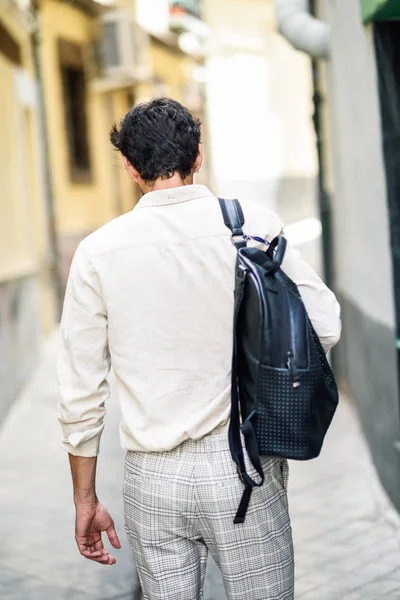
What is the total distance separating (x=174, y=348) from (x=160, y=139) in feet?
1.52

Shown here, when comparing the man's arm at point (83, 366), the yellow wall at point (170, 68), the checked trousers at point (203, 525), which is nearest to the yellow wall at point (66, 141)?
the yellow wall at point (170, 68)

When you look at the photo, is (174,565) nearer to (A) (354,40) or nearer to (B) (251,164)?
(A) (354,40)

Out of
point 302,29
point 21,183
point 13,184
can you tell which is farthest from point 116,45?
point 302,29

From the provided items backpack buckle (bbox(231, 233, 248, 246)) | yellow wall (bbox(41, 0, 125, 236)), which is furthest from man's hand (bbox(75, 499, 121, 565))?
yellow wall (bbox(41, 0, 125, 236))

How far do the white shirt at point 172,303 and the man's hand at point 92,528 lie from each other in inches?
10.1

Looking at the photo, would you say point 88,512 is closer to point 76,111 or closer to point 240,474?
point 240,474

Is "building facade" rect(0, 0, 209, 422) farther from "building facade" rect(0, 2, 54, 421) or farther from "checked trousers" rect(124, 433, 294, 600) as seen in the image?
"checked trousers" rect(124, 433, 294, 600)

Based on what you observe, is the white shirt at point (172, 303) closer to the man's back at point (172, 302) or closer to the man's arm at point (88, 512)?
the man's back at point (172, 302)

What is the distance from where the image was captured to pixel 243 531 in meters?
2.22

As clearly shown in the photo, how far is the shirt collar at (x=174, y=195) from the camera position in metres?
2.23

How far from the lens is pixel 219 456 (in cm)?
221

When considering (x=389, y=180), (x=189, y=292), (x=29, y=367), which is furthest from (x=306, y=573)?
(x=29, y=367)

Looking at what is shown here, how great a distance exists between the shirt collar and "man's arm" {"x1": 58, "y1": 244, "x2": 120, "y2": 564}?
0.19m

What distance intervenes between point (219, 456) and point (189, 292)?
37 cm
